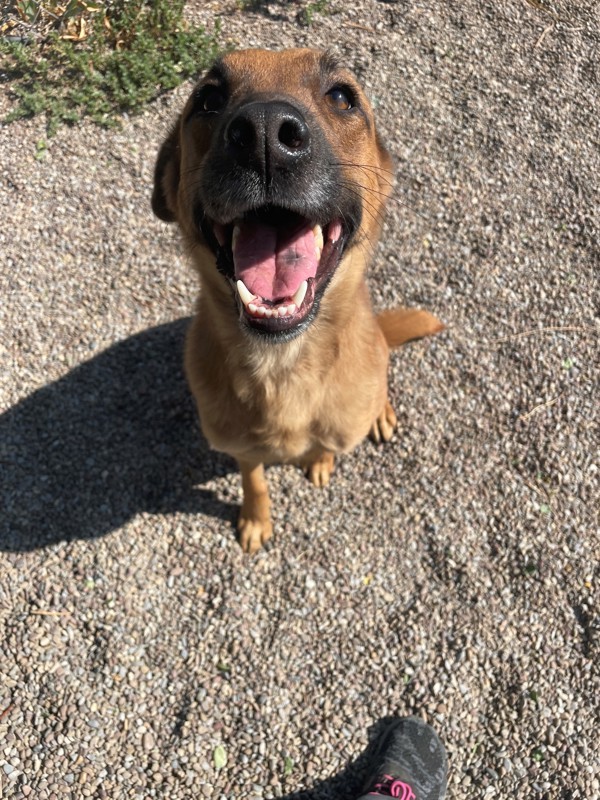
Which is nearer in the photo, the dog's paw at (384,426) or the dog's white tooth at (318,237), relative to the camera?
the dog's white tooth at (318,237)

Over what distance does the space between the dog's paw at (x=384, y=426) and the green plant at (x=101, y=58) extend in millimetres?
3266

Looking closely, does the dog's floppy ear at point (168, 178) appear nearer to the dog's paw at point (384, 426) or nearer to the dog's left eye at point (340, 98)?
the dog's left eye at point (340, 98)

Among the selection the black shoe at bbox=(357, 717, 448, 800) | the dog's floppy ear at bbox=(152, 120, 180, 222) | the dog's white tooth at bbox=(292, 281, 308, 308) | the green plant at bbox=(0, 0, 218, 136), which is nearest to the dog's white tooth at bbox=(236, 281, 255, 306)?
the dog's white tooth at bbox=(292, 281, 308, 308)

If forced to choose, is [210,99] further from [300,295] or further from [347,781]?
[347,781]

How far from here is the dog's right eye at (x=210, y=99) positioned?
247cm

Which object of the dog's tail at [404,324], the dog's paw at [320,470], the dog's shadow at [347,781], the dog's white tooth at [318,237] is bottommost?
the dog's shadow at [347,781]

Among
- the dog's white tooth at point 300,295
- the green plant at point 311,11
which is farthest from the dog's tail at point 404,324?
the green plant at point 311,11

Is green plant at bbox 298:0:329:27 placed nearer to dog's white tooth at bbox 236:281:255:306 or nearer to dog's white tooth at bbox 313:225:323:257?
dog's white tooth at bbox 313:225:323:257

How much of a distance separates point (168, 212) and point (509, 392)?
253 centimetres

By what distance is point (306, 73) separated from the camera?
2527 millimetres

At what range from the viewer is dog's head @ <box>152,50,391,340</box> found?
6.70ft

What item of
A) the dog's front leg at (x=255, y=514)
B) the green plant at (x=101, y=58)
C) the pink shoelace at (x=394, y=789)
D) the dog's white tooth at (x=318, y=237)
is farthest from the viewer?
the green plant at (x=101, y=58)

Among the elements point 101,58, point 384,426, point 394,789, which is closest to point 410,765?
point 394,789

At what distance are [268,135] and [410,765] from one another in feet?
9.93
